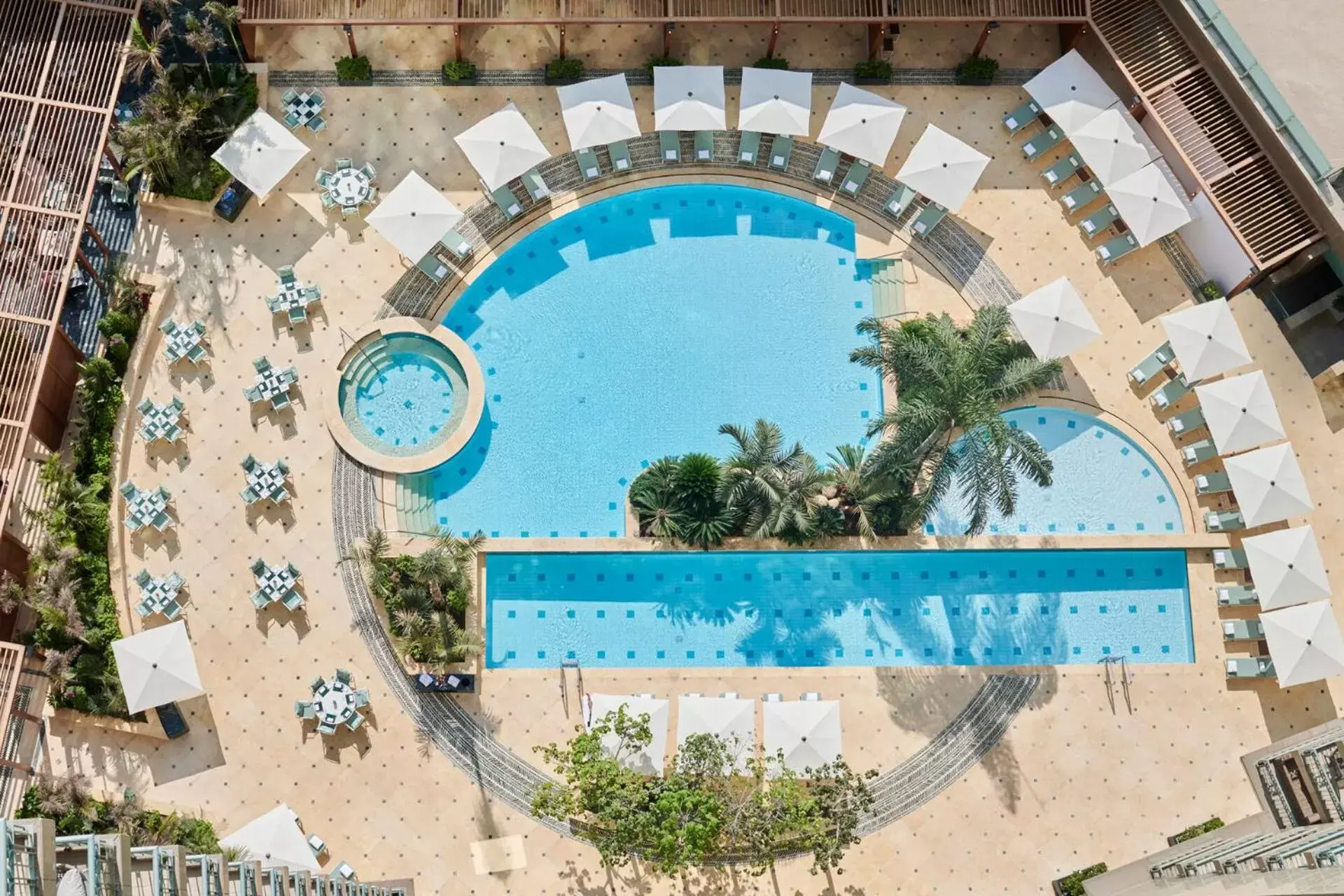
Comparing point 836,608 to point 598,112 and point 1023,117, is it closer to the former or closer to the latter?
point 598,112

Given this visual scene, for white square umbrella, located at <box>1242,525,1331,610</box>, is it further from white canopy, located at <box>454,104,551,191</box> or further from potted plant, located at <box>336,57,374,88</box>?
potted plant, located at <box>336,57,374,88</box>

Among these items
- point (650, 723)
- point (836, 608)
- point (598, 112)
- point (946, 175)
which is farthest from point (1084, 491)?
point (598, 112)

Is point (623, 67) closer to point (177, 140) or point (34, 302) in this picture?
point (177, 140)

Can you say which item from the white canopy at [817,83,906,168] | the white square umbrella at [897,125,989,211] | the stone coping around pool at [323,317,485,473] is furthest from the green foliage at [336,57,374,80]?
the white square umbrella at [897,125,989,211]

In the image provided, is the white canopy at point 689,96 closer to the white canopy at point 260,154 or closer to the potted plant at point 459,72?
the potted plant at point 459,72

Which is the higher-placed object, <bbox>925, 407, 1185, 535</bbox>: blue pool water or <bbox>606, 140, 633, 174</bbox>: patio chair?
<bbox>606, 140, 633, 174</bbox>: patio chair

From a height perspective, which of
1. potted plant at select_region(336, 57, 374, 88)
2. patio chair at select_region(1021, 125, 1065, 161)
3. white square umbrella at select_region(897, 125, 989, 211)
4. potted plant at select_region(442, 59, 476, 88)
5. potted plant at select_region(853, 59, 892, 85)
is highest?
potted plant at select_region(336, 57, 374, 88)
